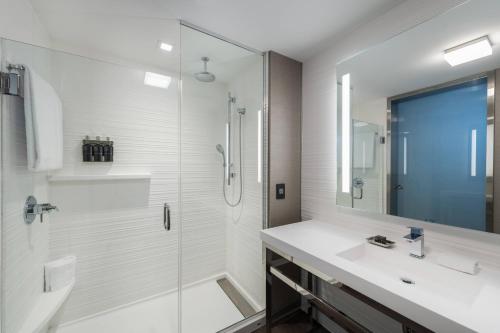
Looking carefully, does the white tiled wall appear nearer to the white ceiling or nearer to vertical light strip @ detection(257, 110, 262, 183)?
vertical light strip @ detection(257, 110, 262, 183)

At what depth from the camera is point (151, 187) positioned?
6.25 feet

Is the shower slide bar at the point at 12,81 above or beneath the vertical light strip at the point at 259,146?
above

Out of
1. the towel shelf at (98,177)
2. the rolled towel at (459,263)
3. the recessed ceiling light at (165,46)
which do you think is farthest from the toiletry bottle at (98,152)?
the rolled towel at (459,263)

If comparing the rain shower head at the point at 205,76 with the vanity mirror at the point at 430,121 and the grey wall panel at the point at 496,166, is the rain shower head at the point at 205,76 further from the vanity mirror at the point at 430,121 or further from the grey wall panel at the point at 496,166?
the grey wall panel at the point at 496,166

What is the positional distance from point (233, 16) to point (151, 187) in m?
1.54

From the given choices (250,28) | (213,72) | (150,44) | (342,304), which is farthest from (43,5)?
(342,304)

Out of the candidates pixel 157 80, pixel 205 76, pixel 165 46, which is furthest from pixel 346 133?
pixel 157 80

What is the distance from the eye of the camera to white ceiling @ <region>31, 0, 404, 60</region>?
1.19 metres

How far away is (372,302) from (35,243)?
1.92 meters

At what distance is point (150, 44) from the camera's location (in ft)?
5.24

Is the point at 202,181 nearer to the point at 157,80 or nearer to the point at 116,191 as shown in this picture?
the point at 116,191

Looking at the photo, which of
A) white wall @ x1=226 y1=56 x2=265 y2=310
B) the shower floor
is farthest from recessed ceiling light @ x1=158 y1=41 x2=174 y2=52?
the shower floor

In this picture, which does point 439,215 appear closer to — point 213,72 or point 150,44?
point 213,72

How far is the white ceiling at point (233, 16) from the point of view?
119cm
